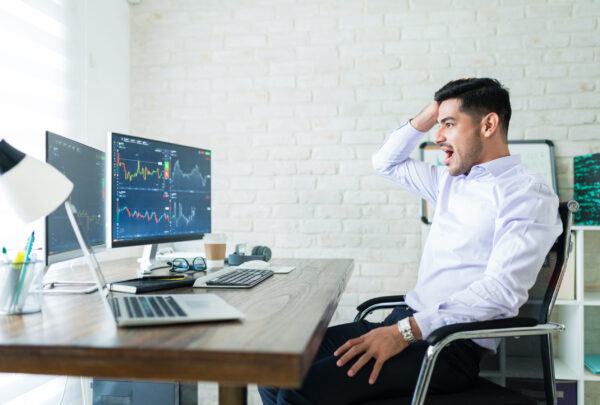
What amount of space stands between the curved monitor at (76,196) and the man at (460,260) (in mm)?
712

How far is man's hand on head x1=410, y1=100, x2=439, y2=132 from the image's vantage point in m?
1.87

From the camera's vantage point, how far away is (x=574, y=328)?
241cm

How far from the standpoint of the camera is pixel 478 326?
4.00ft

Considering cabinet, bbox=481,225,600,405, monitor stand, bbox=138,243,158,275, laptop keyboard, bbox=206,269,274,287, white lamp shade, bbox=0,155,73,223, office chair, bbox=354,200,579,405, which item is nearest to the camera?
white lamp shade, bbox=0,155,73,223

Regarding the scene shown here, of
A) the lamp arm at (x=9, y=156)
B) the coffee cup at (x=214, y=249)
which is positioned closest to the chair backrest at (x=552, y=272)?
Result: the coffee cup at (x=214, y=249)

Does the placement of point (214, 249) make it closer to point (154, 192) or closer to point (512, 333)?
point (154, 192)

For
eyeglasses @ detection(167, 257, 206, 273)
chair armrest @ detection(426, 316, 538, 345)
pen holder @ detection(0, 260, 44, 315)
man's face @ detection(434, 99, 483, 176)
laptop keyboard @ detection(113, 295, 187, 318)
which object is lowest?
chair armrest @ detection(426, 316, 538, 345)

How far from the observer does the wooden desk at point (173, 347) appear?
0.76 m

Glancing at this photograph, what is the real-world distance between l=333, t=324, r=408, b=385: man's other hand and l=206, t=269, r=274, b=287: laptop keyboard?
1.16 ft

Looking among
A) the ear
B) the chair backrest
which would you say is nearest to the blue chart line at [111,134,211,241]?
the ear

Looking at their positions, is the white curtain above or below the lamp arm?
above

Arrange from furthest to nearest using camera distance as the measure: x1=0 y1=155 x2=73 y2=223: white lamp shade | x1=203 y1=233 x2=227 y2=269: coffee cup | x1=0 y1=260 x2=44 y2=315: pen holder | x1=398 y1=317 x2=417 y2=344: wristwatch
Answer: x1=203 y1=233 x2=227 y2=269: coffee cup, x1=398 y1=317 x2=417 y2=344: wristwatch, x1=0 y1=260 x2=44 y2=315: pen holder, x1=0 y1=155 x2=73 y2=223: white lamp shade

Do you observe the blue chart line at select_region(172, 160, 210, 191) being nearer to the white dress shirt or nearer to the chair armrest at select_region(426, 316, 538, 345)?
the white dress shirt

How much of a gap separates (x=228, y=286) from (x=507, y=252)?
776 millimetres
